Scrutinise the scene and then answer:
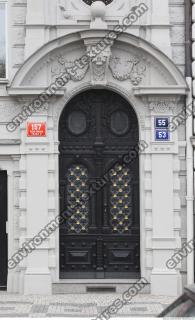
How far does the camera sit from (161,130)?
14.7 metres

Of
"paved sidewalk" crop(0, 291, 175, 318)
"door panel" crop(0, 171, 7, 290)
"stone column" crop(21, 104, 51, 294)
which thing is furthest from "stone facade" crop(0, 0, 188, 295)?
"paved sidewalk" crop(0, 291, 175, 318)

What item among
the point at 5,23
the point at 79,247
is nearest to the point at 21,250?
the point at 79,247

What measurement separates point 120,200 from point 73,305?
265 centimetres

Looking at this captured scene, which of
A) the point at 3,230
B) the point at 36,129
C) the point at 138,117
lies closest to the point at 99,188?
the point at 138,117

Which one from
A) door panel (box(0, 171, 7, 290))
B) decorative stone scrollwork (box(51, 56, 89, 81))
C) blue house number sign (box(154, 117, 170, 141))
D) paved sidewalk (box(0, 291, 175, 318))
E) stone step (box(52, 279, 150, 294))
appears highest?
decorative stone scrollwork (box(51, 56, 89, 81))

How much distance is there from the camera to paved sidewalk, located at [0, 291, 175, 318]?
492 inches

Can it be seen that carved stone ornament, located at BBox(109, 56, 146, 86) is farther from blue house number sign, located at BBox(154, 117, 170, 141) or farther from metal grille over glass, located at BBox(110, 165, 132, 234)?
metal grille over glass, located at BBox(110, 165, 132, 234)

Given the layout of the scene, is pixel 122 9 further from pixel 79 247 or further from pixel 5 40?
pixel 79 247

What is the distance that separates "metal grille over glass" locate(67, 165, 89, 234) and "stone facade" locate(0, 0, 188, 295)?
39 cm

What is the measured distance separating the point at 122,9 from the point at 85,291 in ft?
18.3

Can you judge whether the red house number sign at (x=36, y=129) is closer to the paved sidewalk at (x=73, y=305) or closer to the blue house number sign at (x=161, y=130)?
the blue house number sign at (x=161, y=130)

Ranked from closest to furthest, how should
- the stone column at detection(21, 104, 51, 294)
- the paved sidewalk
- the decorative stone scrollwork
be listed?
the paved sidewalk, the stone column at detection(21, 104, 51, 294), the decorative stone scrollwork

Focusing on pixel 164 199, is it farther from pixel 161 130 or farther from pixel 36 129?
pixel 36 129

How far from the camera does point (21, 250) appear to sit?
47.7 feet
